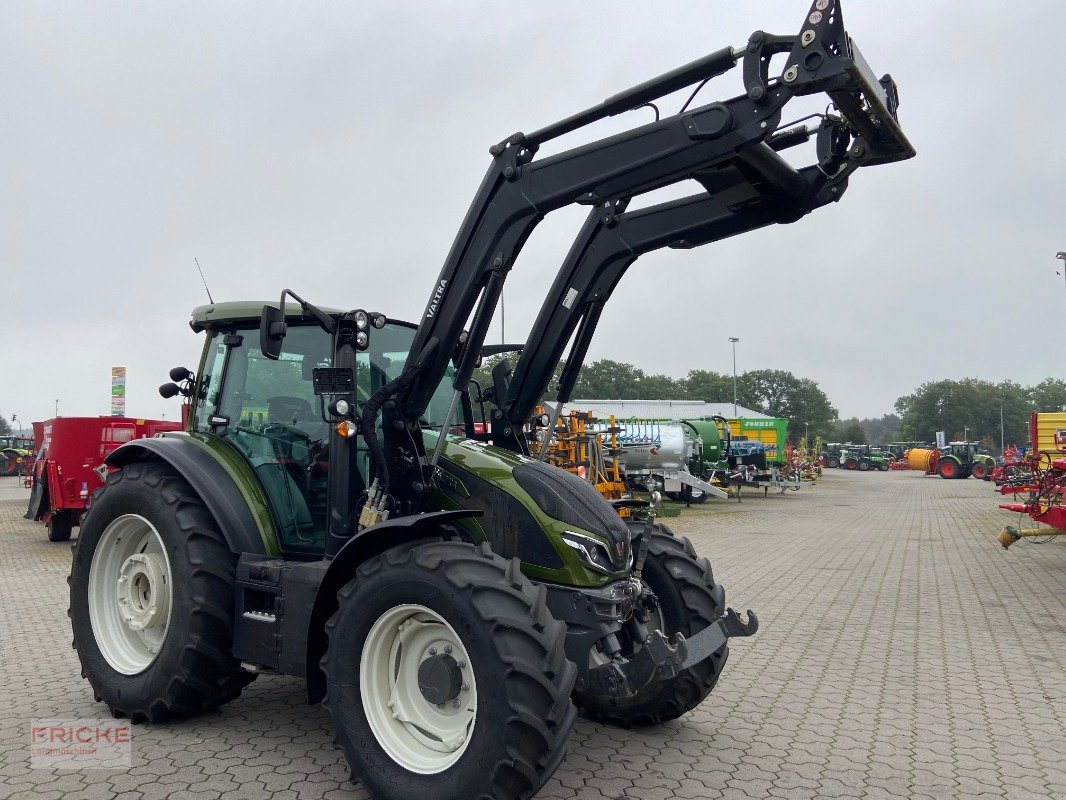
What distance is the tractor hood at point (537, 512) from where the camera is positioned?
164 inches

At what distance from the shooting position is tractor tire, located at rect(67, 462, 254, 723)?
4586 mm

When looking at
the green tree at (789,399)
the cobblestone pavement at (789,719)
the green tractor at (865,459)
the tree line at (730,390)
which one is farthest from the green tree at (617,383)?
the cobblestone pavement at (789,719)

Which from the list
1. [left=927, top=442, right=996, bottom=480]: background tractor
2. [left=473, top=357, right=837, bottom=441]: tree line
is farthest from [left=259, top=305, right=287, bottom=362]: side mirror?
[left=473, top=357, right=837, bottom=441]: tree line

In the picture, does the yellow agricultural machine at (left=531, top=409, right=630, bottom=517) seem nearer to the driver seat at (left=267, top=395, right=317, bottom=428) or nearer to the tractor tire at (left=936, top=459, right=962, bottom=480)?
the driver seat at (left=267, top=395, right=317, bottom=428)

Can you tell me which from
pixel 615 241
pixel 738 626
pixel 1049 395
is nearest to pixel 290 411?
pixel 615 241

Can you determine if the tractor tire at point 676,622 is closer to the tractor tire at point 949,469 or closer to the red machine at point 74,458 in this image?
the red machine at point 74,458

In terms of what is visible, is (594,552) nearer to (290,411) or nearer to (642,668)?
(642,668)

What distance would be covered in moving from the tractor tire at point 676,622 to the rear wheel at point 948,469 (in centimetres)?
4809

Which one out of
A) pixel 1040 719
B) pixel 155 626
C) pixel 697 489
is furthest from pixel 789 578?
pixel 697 489

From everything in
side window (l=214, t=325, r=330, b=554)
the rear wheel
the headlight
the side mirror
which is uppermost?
the side mirror

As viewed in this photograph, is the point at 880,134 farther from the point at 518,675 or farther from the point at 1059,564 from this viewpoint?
the point at 1059,564

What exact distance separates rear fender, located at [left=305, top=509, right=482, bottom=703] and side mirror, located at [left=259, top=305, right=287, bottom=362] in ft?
3.54

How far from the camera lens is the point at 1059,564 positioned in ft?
41.2

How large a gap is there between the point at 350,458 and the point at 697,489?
2186 cm
